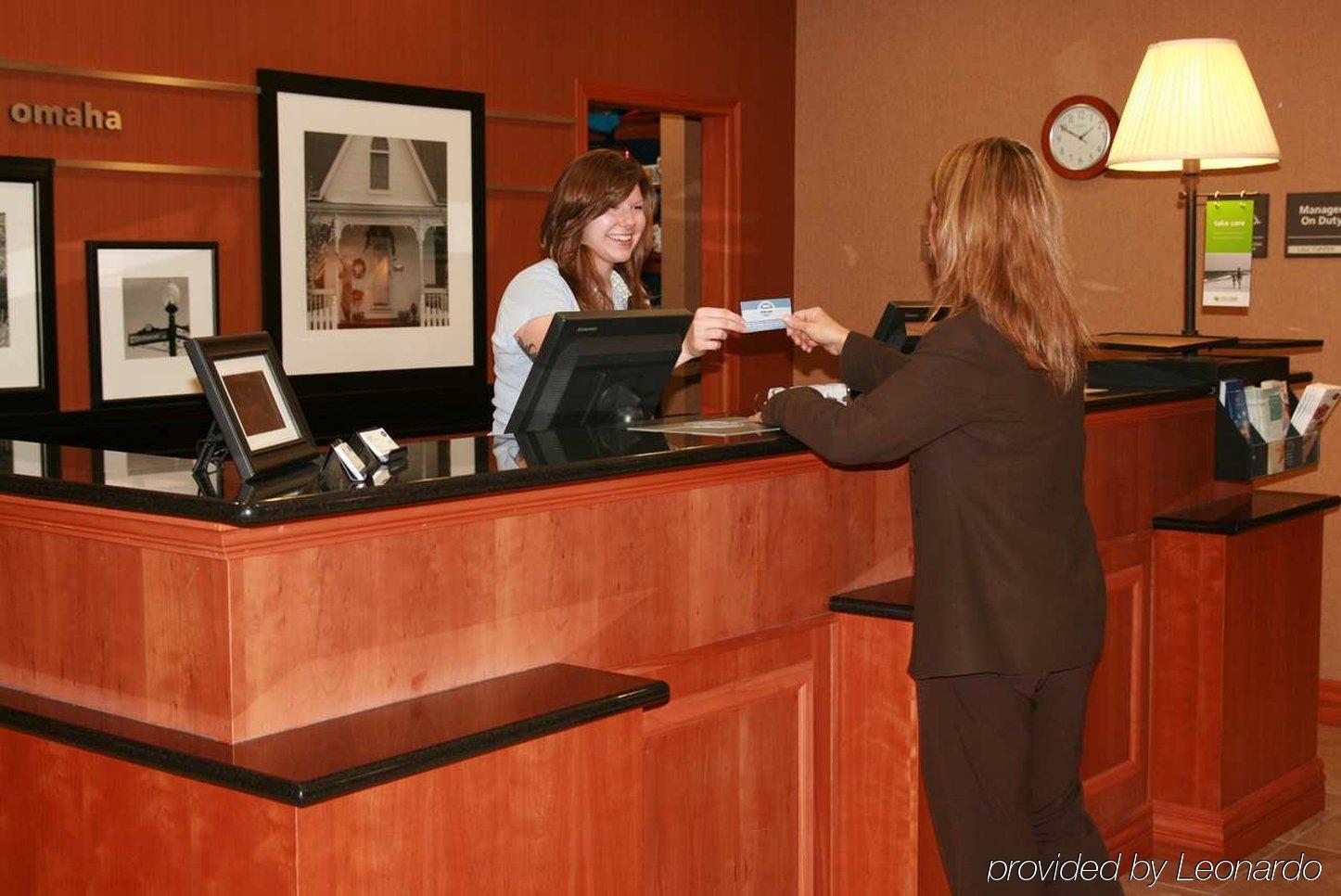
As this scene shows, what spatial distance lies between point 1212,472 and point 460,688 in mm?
2807

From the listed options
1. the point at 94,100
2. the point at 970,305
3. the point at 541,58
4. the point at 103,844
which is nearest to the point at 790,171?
the point at 541,58

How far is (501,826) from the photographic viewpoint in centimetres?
233

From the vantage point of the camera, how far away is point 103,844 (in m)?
2.34

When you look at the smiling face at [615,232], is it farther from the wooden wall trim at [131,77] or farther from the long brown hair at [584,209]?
the wooden wall trim at [131,77]

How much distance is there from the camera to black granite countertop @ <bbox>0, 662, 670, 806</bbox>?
2115mm

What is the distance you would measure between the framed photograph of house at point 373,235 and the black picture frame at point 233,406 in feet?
8.34

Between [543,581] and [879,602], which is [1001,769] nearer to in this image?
[879,602]

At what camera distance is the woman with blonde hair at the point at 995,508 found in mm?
2648

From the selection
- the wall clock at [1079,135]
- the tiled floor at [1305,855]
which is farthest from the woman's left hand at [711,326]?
the wall clock at [1079,135]

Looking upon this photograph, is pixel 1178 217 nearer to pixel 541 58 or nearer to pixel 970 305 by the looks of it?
pixel 541 58

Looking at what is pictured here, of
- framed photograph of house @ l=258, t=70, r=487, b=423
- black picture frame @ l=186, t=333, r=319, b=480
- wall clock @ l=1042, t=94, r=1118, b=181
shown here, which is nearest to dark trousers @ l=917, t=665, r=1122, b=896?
black picture frame @ l=186, t=333, r=319, b=480

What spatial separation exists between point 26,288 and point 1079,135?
4011 mm

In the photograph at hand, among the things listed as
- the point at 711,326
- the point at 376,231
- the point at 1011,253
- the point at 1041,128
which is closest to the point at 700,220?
the point at 1041,128

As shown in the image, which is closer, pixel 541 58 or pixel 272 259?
pixel 272 259
